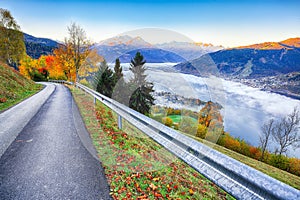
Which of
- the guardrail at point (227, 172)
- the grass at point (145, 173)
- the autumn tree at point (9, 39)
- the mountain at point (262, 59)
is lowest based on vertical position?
the grass at point (145, 173)

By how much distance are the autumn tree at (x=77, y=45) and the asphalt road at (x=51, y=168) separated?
2172cm

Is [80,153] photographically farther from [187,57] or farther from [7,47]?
[7,47]

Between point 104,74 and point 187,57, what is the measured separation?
78.1 ft

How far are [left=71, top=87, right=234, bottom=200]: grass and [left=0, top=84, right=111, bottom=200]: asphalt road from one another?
252 millimetres

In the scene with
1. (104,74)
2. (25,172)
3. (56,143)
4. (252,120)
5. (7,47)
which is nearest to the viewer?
(25,172)

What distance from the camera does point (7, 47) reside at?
107ft

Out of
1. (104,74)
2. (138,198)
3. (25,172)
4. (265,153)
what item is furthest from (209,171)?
(265,153)

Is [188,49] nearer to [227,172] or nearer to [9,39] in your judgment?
[227,172]

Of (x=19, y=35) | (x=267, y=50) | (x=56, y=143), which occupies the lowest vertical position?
(x=56, y=143)

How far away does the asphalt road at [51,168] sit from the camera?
2.43 m

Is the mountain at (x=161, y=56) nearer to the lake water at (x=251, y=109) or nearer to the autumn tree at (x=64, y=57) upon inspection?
the autumn tree at (x=64, y=57)

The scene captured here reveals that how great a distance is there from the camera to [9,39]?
32562 millimetres

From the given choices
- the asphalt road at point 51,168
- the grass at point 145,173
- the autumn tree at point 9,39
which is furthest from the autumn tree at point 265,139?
the autumn tree at point 9,39

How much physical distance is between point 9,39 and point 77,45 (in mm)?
20464
